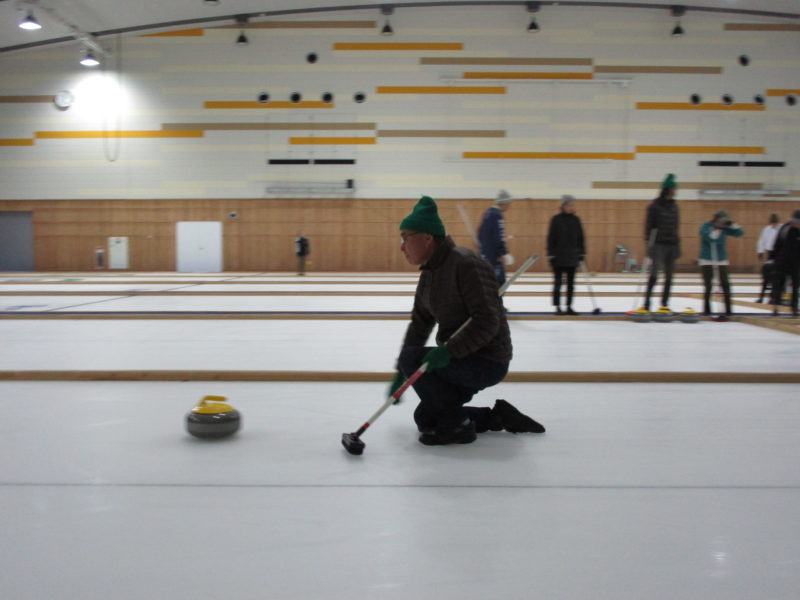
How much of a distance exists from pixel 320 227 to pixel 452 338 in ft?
59.0

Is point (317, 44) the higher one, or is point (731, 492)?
point (317, 44)

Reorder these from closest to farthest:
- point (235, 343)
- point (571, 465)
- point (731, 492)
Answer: point (731, 492) → point (571, 465) → point (235, 343)

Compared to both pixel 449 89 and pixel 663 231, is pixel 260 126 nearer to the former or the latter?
pixel 449 89

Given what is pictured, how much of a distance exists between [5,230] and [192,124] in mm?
7644

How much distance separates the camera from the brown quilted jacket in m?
2.51

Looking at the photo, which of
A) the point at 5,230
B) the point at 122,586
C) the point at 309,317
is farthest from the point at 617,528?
the point at 5,230

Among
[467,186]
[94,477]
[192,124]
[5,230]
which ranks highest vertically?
[192,124]

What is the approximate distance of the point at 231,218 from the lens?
65.4ft

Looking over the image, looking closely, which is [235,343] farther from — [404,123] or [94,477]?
[404,123]

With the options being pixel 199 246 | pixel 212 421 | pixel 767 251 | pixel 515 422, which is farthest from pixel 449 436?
pixel 199 246

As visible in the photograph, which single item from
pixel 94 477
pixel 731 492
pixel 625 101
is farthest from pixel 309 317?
pixel 625 101

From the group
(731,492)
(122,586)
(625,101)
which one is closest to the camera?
(122,586)

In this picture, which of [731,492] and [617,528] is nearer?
[617,528]

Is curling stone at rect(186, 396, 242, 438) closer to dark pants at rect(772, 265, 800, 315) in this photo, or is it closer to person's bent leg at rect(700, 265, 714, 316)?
person's bent leg at rect(700, 265, 714, 316)
